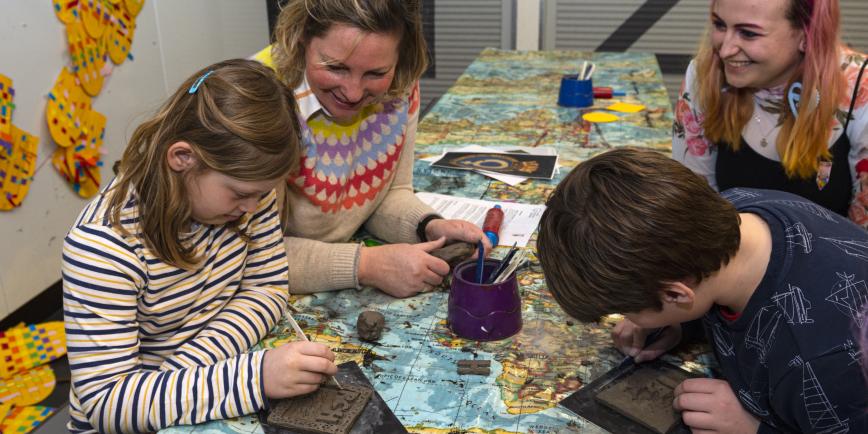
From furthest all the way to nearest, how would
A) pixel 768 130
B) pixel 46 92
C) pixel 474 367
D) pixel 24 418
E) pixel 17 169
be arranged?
pixel 46 92
pixel 17 169
pixel 24 418
pixel 768 130
pixel 474 367

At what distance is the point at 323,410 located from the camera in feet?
3.60

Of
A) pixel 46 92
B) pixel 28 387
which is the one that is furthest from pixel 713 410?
pixel 46 92

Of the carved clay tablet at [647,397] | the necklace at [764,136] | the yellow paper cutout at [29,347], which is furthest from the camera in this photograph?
the yellow paper cutout at [29,347]

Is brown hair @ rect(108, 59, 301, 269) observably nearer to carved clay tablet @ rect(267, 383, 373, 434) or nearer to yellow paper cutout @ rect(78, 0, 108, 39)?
carved clay tablet @ rect(267, 383, 373, 434)

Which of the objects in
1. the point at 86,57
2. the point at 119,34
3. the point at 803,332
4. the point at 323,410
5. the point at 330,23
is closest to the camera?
the point at 803,332

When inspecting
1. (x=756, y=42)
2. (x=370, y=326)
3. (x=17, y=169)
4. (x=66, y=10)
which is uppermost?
(x=756, y=42)

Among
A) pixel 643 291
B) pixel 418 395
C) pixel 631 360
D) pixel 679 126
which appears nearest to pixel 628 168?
pixel 643 291

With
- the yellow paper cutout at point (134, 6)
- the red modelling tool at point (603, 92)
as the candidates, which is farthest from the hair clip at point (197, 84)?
the yellow paper cutout at point (134, 6)

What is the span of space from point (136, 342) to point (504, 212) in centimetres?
97

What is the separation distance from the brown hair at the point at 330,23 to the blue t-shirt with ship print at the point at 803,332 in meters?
0.76

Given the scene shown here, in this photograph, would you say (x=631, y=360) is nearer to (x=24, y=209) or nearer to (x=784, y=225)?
(x=784, y=225)

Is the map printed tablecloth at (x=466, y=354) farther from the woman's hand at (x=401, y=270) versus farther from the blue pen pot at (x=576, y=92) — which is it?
the blue pen pot at (x=576, y=92)

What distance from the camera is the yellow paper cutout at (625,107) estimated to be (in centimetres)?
266

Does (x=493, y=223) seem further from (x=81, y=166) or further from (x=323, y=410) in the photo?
(x=81, y=166)
